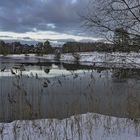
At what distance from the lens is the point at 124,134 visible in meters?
6.83

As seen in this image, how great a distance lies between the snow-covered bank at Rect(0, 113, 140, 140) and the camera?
21.5 feet

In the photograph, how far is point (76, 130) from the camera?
6.93 metres

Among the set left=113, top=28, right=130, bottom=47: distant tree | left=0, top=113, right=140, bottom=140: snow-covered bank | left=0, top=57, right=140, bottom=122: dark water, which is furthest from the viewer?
left=0, top=57, right=140, bottom=122: dark water

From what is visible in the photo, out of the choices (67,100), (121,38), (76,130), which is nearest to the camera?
(121,38)

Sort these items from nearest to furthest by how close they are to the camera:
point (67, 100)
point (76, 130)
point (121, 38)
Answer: point (121, 38)
point (76, 130)
point (67, 100)

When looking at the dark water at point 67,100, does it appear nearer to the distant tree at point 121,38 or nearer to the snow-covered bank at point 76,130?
the distant tree at point 121,38

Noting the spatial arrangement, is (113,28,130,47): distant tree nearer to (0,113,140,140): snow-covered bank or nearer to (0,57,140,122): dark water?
(0,57,140,122): dark water

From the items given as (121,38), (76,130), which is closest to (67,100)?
(76,130)

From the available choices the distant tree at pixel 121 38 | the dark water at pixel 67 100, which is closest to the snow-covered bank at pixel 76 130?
the dark water at pixel 67 100

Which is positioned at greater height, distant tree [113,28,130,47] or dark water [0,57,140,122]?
distant tree [113,28,130,47]

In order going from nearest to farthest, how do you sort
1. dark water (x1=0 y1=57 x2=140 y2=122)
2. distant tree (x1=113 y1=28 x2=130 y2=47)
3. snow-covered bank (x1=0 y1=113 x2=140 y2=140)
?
distant tree (x1=113 y1=28 x2=130 y2=47)
snow-covered bank (x1=0 y1=113 x2=140 y2=140)
dark water (x1=0 y1=57 x2=140 y2=122)

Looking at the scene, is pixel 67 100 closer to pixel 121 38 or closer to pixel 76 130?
pixel 76 130

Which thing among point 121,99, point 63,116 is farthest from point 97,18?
point 121,99

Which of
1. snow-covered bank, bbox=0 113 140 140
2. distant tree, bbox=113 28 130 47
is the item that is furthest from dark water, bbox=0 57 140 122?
snow-covered bank, bbox=0 113 140 140
